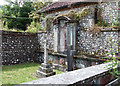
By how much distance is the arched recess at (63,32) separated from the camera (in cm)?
684

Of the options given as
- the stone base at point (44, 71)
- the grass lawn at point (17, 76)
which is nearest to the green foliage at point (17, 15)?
the grass lawn at point (17, 76)

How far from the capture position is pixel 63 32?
7703 millimetres

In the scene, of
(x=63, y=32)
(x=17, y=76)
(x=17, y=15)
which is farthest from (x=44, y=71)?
(x=17, y=15)

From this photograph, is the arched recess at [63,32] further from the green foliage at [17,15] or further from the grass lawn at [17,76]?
the green foliage at [17,15]

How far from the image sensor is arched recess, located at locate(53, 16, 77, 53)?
6.84 meters

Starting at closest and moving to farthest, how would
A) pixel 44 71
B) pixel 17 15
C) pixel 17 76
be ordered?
1. pixel 17 76
2. pixel 44 71
3. pixel 17 15

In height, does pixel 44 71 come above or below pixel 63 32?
below

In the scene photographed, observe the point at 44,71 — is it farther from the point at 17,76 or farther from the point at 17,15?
the point at 17,15

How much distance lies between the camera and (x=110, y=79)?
2.35m

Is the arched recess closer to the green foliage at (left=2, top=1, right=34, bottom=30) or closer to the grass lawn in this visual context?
the grass lawn

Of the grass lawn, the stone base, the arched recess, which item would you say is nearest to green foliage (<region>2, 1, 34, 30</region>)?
the arched recess

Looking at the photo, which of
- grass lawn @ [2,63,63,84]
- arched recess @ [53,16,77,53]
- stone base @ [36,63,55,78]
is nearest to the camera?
grass lawn @ [2,63,63,84]

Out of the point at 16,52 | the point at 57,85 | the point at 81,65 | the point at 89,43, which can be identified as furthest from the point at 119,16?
the point at 16,52

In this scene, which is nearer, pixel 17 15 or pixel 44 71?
pixel 44 71
